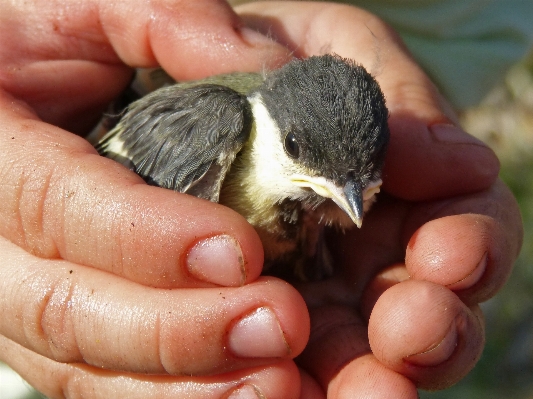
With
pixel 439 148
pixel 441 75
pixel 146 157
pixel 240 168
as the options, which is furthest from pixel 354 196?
pixel 441 75

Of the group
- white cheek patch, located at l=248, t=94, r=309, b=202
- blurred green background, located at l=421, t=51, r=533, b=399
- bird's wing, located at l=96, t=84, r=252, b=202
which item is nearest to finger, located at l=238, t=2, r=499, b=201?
white cheek patch, located at l=248, t=94, r=309, b=202

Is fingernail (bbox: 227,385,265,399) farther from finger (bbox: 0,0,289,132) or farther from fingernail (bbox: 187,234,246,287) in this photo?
finger (bbox: 0,0,289,132)

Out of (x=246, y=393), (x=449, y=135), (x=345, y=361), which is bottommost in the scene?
(x=345, y=361)

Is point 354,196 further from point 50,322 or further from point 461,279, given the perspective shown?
point 50,322

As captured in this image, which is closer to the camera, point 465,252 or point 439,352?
point 439,352

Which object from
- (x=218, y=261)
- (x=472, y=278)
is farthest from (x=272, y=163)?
(x=472, y=278)

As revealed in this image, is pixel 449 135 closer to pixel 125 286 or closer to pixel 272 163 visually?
pixel 272 163

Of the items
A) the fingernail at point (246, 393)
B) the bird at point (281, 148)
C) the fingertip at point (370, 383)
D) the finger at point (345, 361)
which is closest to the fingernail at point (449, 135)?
the bird at point (281, 148)
